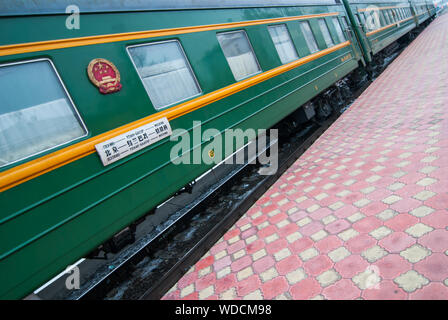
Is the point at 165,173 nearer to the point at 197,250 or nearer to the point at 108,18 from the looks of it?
the point at 197,250

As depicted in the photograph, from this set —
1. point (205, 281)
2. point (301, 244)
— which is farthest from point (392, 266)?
point (205, 281)

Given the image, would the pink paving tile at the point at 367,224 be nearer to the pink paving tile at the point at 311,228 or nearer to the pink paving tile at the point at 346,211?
the pink paving tile at the point at 346,211

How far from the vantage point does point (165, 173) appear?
2.90 meters

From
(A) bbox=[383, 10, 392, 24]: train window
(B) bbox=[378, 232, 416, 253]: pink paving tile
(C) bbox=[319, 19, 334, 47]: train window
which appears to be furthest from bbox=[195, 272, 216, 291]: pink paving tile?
(A) bbox=[383, 10, 392, 24]: train window

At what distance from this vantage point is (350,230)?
8.36ft

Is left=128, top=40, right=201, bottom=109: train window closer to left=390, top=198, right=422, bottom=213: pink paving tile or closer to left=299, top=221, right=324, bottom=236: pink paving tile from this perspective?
left=299, top=221, right=324, bottom=236: pink paving tile

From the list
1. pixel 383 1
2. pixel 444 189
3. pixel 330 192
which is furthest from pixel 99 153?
pixel 383 1

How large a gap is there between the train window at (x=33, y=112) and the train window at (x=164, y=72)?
0.85m

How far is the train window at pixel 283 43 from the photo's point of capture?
4785 millimetres

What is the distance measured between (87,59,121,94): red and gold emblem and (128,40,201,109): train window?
0.28 meters

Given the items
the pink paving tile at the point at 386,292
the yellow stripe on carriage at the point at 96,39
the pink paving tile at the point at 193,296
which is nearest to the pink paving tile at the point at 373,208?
the pink paving tile at the point at 386,292

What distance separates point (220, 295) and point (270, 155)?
12.0ft

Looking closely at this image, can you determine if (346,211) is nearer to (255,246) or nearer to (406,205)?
(406,205)

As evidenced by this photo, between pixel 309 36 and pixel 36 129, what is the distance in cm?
583
